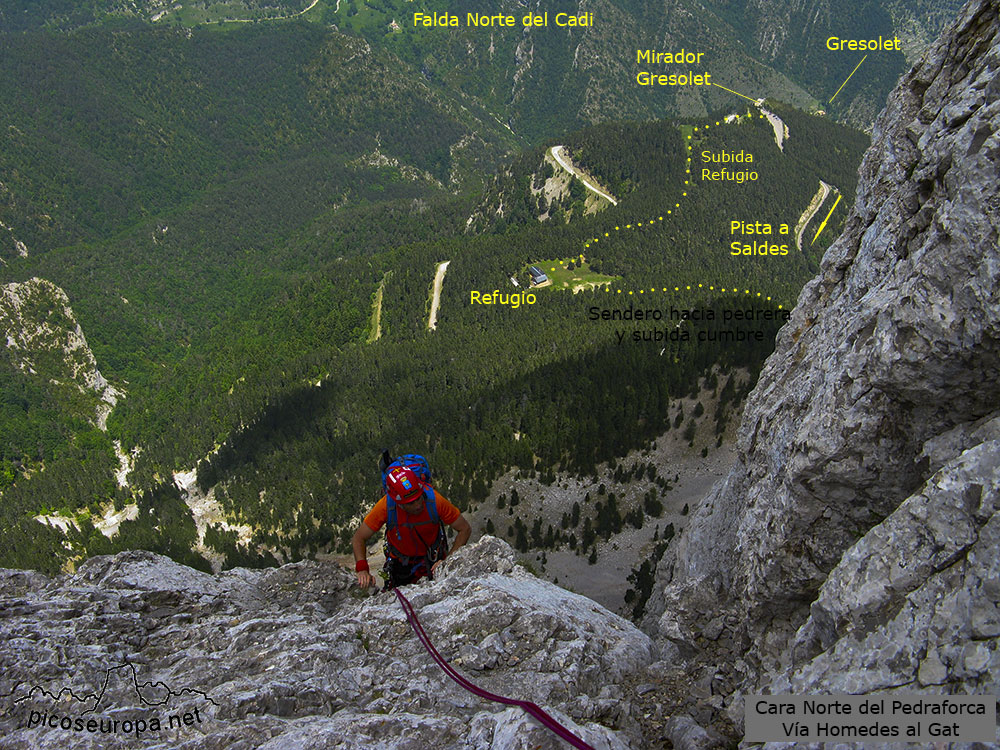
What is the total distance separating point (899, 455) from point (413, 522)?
1117cm

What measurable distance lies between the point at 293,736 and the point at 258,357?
456 feet

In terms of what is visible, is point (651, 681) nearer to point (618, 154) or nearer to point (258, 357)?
point (258, 357)

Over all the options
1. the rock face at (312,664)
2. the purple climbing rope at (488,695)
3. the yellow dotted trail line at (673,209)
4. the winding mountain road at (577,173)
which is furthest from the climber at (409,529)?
the winding mountain road at (577,173)

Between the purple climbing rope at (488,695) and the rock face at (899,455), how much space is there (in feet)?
11.2

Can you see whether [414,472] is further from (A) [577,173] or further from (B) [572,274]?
(A) [577,173]

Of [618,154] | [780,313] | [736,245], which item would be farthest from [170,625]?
[618,154]

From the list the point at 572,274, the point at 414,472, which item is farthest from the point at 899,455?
the point at 572,274

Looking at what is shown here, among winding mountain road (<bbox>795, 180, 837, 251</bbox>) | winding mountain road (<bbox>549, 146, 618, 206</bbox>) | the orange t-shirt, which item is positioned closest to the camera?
the orange t-shirt

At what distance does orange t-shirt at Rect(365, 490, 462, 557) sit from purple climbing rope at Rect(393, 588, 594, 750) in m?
1.64

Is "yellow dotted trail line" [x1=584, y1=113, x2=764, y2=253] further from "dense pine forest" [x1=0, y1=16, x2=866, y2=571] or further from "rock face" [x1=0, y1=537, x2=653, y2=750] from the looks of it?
"rock face" [x1=0, y1=537, x2=653, y2=750]

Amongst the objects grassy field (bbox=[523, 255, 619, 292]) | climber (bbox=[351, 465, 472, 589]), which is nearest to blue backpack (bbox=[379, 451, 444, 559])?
climber (bbox=[351, 465, 472, 589])

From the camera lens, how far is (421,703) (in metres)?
12.3

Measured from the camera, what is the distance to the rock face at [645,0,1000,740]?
26.7ft

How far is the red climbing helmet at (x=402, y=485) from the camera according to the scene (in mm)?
14562
